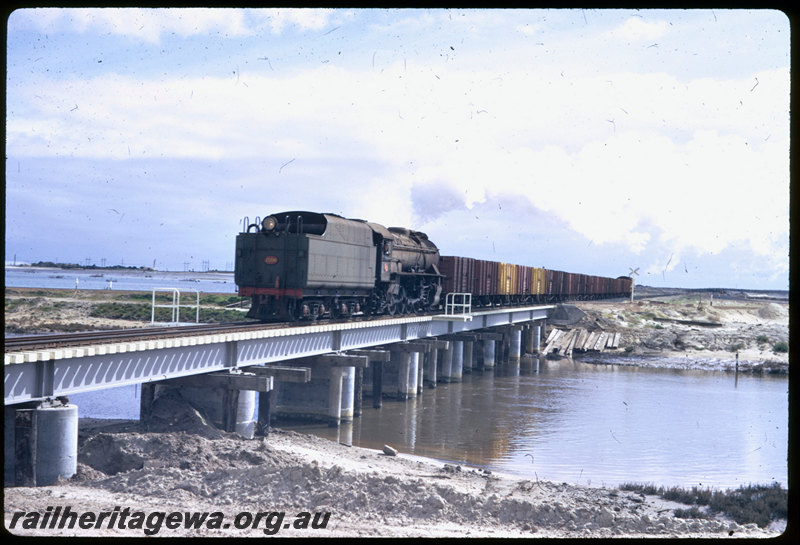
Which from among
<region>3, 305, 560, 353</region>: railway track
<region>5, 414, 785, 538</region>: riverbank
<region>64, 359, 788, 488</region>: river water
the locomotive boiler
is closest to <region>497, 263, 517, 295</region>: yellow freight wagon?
<region>64, 359, 788, 488</region>: river water

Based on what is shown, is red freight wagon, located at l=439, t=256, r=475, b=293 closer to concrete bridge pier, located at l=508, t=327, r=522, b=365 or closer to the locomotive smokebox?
the locomotive smokebox

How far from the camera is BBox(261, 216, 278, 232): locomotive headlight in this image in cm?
2447

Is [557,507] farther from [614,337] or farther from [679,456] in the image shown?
[614,337]

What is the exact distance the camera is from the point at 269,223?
24516 millimetres

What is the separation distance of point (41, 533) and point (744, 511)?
44.1 feet

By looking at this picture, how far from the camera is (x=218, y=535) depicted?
10664mm

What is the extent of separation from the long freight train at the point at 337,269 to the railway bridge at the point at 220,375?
46.2 inches

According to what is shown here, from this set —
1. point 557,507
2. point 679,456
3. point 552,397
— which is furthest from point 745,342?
point 557,507

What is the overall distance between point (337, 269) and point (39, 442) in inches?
523

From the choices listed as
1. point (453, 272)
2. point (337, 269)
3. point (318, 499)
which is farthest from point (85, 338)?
point (453, 272)

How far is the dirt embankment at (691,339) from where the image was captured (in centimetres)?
5288

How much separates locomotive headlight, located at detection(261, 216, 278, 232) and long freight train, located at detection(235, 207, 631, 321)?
0.03 meters

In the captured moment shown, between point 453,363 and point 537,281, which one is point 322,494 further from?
point 537,281

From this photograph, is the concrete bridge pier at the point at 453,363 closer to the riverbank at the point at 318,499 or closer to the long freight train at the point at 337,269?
the long freight train at the point at 337,269
